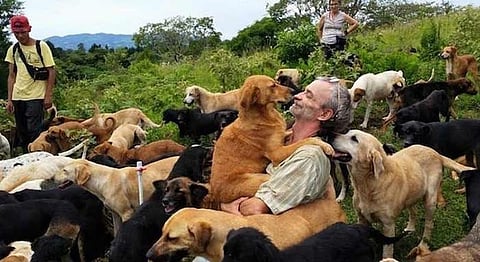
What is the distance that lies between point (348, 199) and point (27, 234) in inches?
A: 158

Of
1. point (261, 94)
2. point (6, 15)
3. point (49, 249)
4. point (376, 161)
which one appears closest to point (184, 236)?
point (49, 249)

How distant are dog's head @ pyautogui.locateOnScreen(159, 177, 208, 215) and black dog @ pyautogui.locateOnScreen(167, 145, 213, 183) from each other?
81 centimetres

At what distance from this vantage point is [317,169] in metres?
5.02

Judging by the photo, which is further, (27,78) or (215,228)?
(27,78)

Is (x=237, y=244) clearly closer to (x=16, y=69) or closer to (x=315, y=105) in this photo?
(x=315, y=105)

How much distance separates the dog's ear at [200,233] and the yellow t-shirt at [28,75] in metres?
6.46

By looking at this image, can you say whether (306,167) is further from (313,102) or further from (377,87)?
(377,87)

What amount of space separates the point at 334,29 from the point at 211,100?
2.79 m

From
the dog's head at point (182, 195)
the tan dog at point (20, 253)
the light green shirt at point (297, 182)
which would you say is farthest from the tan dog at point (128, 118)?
the light green shirt at point (297, 182)

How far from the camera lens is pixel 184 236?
4.51 m

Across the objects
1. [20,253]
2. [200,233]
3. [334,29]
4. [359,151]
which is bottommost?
[20,253]

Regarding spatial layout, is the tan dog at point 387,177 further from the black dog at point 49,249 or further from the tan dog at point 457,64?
the tan dog at point 457,64

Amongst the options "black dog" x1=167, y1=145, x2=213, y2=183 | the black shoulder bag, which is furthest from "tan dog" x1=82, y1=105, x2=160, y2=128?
"black dog" x1=167, y1=145, x2=213, y2=183

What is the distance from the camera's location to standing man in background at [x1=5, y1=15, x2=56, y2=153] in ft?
33.0
